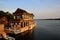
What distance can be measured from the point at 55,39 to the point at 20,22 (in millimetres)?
16018

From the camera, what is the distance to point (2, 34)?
25.3 meters

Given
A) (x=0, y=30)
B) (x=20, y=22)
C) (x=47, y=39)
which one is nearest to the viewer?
(x=0, y=30)

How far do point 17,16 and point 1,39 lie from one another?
88.7 feet

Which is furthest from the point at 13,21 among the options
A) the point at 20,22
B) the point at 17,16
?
the point at 17,16

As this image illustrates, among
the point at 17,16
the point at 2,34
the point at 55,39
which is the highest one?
the point at 17,16

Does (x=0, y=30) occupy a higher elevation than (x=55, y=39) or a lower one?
higher

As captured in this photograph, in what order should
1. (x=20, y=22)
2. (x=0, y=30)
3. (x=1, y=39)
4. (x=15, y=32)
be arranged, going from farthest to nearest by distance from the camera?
(x=20, y=22)
(x=15, y=32)
(x=0, y=30)
(x=1, y=39)

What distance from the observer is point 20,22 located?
41406 millimetres

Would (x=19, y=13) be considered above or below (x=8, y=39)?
above

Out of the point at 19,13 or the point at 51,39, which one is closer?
the point at 51,39

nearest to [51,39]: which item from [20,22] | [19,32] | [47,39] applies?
[47,39]

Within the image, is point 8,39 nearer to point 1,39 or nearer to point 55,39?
point 1,39

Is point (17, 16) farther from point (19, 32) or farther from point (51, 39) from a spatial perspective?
point (51, 39)

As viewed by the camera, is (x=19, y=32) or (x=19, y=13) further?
(x=19, y=13)
